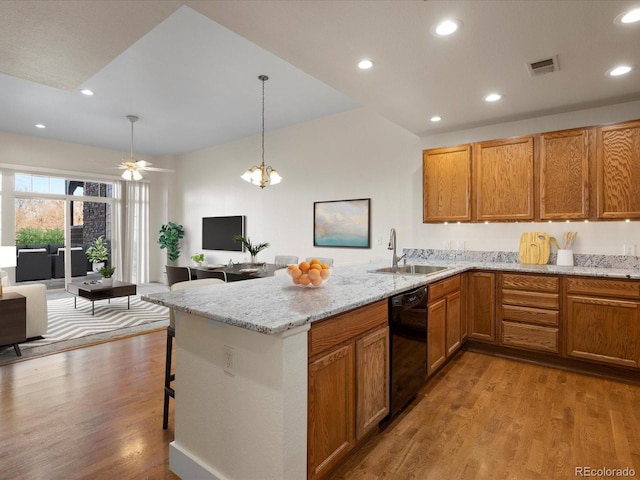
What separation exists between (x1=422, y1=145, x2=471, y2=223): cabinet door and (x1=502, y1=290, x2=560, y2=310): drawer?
98 centimetres

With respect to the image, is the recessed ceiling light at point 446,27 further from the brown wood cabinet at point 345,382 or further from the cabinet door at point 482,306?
the cabinet door at point 482,306

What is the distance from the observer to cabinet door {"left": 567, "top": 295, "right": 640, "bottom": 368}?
286 cm

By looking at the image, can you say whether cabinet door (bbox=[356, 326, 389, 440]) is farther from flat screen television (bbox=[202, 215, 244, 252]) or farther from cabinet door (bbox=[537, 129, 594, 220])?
flat screen television (bbox=[202, 215, 244, 252])

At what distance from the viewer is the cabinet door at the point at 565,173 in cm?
331

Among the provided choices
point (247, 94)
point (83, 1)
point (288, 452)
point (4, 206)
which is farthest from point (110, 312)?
point (288, 452)

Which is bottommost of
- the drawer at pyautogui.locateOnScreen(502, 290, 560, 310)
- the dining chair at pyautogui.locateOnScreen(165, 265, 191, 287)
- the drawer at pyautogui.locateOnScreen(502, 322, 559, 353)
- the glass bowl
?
the drawer at pyautogui.locateOnScreen(502, 322, 559, 353)

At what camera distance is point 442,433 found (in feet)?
7.07

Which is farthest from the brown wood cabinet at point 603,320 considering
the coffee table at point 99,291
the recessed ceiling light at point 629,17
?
the coffee table at point 99,291

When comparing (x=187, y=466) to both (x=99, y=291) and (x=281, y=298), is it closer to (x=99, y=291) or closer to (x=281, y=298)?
(x=281, y=298)

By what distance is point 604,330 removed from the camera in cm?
297

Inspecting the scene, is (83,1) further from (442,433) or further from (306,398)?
(442,433)

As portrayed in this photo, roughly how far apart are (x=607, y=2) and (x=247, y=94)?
366 centimetres

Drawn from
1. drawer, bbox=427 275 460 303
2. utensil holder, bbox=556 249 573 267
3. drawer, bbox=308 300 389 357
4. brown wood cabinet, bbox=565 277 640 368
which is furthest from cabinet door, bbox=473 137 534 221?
drawer, bbox=308 300 389 357

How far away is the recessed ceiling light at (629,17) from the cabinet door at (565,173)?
4.78 ft
